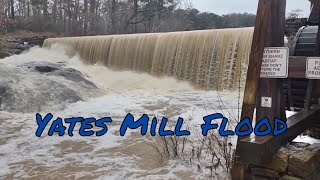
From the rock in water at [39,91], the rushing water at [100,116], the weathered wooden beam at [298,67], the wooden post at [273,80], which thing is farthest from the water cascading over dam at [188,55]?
the wooden post at [273,80]

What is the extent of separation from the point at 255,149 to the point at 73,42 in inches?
723

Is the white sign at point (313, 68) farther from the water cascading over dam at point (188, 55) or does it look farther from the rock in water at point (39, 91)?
the water cascading over dam at point (188, 55)

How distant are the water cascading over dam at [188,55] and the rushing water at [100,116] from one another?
47cm

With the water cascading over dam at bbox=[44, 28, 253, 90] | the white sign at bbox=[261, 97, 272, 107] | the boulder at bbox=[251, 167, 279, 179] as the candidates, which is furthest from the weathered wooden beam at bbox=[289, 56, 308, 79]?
the water cascading over dam at bbox=[44, 28, 253, 90]

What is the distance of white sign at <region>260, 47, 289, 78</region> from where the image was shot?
10.9ft

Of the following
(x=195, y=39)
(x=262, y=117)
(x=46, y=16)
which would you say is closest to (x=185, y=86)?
(x=195, y=39)

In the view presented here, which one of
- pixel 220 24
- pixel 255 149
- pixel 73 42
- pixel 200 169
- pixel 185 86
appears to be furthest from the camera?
pixel 220 24

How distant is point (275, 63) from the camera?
337 centimetres

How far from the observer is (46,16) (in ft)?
102

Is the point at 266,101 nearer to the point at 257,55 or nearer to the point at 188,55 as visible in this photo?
the point at 257,55

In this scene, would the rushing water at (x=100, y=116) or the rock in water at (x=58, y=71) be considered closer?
the rushing water at (x=100, y=116)

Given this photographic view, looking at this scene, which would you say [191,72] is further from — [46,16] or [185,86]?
[46,16]

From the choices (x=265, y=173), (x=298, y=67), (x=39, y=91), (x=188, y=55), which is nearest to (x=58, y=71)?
(x=39, y=91)

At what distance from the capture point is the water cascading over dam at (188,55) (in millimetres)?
12945
